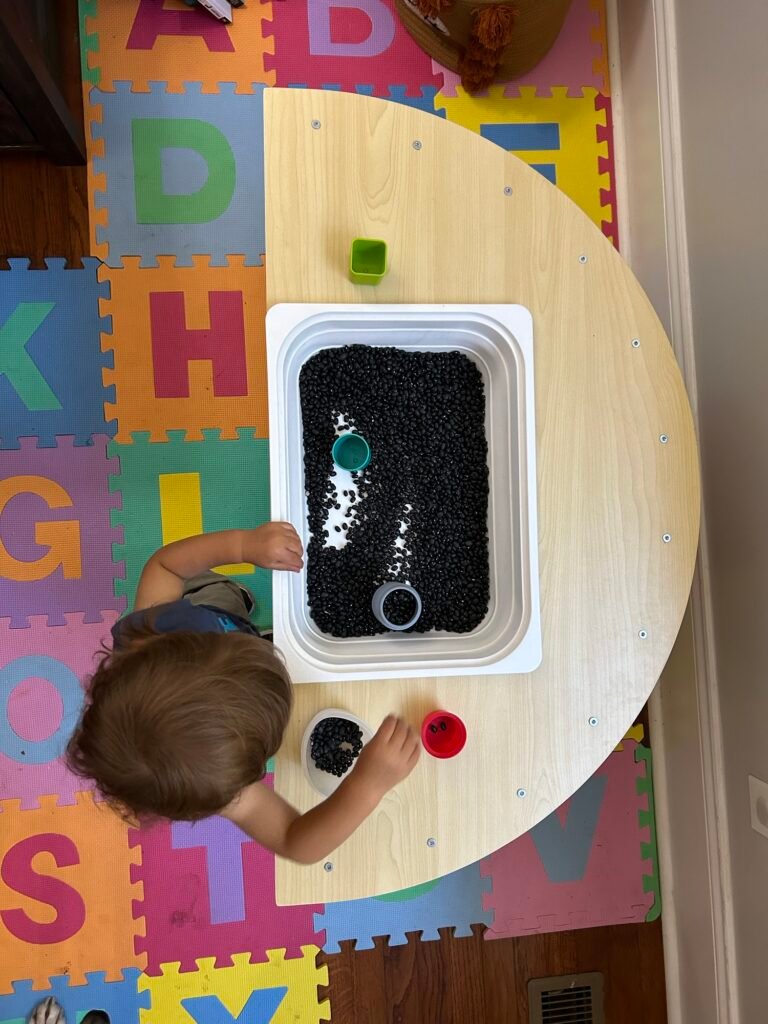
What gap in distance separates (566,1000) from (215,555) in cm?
127

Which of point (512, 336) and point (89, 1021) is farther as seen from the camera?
point (89, 1021)

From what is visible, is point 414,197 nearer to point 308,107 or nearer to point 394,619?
point 308,107

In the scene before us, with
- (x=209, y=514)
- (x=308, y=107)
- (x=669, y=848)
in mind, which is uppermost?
(x=308, y=107)

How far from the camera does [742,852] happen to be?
1332mm

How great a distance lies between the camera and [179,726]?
2.76 feet

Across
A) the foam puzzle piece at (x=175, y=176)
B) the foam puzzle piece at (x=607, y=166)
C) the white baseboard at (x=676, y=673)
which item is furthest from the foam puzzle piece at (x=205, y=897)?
the foam puzzle piece at (x=607, y=166)

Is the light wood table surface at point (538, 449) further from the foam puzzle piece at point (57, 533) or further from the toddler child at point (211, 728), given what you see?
the foam puzzle piece at point (57, 533)

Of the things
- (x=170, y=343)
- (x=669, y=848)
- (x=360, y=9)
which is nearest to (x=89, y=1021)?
(x=669, y=848)

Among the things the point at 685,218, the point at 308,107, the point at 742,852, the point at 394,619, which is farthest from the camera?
the point at 685,218

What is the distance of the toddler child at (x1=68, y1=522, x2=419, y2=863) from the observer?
85cm

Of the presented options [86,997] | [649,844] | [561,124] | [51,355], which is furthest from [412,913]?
[561,124]

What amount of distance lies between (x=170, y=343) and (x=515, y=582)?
2.89ft

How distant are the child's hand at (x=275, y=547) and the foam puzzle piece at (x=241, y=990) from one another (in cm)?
95

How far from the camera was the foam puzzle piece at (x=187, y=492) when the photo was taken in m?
1.51
